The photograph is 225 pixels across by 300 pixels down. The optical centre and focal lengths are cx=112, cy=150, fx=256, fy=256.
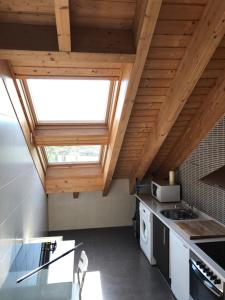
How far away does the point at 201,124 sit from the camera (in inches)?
114

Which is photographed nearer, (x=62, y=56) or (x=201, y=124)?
(x=62, y=56)

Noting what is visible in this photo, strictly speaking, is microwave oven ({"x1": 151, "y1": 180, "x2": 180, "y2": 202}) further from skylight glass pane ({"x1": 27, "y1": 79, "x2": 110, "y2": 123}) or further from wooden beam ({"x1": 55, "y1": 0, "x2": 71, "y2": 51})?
wooden beam ({"x1": 55, "y1": 0, "x2": 71, "y2": 51})

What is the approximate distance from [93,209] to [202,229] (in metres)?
2.65

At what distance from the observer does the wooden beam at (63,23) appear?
57.6 inches

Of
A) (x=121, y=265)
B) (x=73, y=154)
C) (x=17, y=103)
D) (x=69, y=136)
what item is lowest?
(x=121, y=265)

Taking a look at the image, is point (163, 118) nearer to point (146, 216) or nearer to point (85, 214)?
point (146, 216)

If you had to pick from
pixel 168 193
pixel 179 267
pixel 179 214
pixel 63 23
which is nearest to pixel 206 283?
pixel 179 267

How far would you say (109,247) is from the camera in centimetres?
414

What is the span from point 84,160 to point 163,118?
2.03 m

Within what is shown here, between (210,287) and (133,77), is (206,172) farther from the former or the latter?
(133,77)

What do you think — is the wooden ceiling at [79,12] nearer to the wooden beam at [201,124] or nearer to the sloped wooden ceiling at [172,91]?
the sloped wooden ceiling at [172,91]

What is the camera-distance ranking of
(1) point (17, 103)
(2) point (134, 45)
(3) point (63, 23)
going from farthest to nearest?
(1) point (17, 103) → (2) point (134, 45) → (3) point (63, 23)

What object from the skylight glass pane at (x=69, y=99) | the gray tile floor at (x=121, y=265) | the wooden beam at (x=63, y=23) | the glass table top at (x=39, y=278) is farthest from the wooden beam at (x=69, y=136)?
the gray tile floor at (x=121, y=265)

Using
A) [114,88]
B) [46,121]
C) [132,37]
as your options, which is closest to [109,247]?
[46,121]
